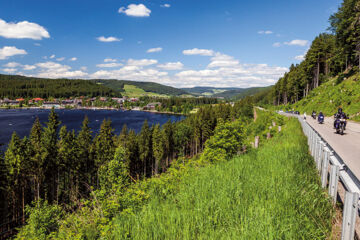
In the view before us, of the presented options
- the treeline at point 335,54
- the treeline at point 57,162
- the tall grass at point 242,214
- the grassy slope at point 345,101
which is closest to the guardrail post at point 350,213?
the tall grass at point 242,214

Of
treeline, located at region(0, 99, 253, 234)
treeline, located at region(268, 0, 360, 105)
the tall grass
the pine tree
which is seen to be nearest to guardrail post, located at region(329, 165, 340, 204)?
the tall grass

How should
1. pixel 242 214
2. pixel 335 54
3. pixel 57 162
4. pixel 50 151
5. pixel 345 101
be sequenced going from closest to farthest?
pixel 242 214 < pixel 345 101 < pixel 50 151 < pixel 57 162 < pixel 335 54

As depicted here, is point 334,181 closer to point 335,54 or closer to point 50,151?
point 50,151

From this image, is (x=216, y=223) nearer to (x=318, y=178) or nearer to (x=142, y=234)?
(x=142, y=234)

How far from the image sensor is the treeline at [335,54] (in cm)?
3434

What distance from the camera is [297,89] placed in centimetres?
6688

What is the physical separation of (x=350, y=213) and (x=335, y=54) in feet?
204

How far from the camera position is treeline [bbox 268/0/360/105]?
34341 mm

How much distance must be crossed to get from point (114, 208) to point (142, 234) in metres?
3.68

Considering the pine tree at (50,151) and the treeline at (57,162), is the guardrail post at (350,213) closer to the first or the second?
the treeline at (57,162)

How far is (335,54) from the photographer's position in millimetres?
49469

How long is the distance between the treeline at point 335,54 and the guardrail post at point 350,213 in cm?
3838

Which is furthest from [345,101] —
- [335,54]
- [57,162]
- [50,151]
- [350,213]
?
[57,162]

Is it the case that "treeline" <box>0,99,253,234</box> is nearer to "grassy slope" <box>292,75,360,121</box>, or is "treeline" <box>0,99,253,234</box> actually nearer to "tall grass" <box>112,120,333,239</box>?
"tall grass" <box>112,120,333,239</box>
